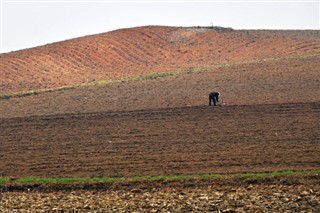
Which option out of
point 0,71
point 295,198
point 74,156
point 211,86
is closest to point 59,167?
point 74,156

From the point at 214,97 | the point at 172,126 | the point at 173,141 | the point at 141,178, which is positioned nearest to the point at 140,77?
the point at 214,97

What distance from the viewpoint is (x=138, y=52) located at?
65.4 metres

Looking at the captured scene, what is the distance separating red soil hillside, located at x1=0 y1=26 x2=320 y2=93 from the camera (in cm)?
5838

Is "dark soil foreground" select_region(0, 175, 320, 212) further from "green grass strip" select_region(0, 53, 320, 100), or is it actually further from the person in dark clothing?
"green grass strip" select_region(0, 53, 320, 100)

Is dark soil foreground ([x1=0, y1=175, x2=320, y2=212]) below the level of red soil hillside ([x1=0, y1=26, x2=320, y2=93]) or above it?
below

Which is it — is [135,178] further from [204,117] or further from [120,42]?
[120,42]

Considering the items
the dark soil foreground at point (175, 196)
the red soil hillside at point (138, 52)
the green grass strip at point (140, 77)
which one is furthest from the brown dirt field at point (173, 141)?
the red soil hillside at point (138, 52)

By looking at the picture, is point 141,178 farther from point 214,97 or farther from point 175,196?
point 214,97

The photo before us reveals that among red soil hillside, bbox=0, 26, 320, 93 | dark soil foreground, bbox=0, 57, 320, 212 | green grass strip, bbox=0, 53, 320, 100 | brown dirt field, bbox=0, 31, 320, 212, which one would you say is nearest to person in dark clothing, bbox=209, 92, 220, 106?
brown dirt field, bbox=0, 31, 320, 212

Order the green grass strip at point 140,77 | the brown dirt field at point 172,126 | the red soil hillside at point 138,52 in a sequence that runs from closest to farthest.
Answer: the brown dirt field at point 172,126, the green grass strip at point 140,77, the red soil hillside at point 138,52

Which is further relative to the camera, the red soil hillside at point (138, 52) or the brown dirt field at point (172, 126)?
the red soil hillside at point (138, 52)

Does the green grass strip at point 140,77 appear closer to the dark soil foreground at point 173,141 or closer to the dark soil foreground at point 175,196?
the dark soil foreground at point 173,141

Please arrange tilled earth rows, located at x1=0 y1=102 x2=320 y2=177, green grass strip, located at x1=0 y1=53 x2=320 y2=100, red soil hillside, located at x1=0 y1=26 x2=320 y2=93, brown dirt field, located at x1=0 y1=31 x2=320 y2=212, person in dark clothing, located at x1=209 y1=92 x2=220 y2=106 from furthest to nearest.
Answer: red soil hillside, located at x1=0 y1=26 x2=320 y2=93
green grass strip, located at x1=0 y1=53 x2=320 y2=100
person in dark clothing, located at x1=209 y1=92 x2=220 y2=106
tilled earth rows, located at x1=0 y1=102 x2=320 y2=177
brown dirt field, located at x1=0 y1=31 x2=320 y2=212

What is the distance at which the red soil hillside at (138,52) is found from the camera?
192 feet
